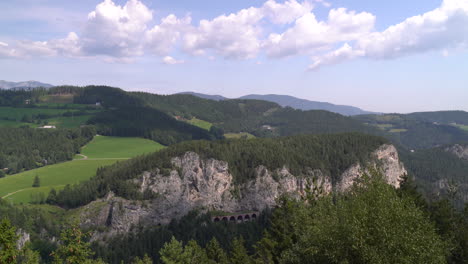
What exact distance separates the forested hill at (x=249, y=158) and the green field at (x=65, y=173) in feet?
38.1

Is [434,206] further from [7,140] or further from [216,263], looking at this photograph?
[7,140]

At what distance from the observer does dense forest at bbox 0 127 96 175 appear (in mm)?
166250

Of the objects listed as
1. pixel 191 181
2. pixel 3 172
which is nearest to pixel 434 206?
pixel 191 181

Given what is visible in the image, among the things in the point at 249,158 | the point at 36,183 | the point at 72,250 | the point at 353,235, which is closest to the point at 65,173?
the point at 36,183

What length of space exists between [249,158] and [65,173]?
83.3 m

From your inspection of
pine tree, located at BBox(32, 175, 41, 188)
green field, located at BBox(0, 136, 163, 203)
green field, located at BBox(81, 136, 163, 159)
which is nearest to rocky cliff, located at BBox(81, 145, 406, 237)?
green field, located at BBox(0, 136, 163, 203)

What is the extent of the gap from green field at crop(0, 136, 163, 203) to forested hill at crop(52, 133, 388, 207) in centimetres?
1163

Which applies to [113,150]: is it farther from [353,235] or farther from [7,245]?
[353,235]

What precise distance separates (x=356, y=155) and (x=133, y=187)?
10398 cm

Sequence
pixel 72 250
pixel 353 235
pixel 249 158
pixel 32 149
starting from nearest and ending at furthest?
pixel 353 235 < pixel 72 250 < pixel 249 158 < pixel 32 149

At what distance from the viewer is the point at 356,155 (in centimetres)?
16138

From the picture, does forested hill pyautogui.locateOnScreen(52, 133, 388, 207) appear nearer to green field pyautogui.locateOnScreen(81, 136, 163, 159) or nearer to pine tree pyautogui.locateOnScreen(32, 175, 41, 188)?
pine tree pyautogui.locateOnScreen(32, 175, 41, 188)

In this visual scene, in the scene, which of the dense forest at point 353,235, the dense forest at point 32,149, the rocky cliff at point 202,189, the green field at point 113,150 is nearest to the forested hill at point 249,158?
the rocky cliff at point 202,189

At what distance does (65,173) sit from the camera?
494 feet
